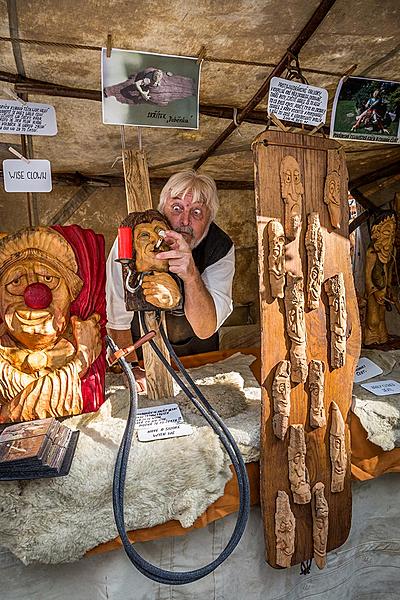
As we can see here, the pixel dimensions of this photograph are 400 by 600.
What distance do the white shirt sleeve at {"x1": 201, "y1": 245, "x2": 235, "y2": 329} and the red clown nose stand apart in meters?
0.53

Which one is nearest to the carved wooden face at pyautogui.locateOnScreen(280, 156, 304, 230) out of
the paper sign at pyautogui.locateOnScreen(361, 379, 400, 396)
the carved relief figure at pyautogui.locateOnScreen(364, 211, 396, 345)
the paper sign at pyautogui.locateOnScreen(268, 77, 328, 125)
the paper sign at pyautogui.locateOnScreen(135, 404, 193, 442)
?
the paper sign at pyautogui.locateOnScreen(268, 77, 328, 125)

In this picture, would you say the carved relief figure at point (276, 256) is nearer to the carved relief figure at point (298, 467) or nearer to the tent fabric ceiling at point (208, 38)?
the carved relief figure at point (298, 467)

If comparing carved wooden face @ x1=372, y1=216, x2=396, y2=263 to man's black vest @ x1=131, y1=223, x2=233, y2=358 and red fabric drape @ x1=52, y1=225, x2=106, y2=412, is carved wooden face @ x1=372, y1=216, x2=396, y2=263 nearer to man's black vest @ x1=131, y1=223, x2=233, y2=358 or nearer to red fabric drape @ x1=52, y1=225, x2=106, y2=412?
man's black vest @ x1=131, y1=223, x2=233, y2=358

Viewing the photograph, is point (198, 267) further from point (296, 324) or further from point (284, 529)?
point (284, 529)

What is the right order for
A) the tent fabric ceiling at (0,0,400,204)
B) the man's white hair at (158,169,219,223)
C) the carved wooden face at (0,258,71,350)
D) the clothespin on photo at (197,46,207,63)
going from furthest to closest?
the man's white hair at (158,169,219,223)
the carved wooden face at (0,258,71,350)
the clothespin on photo at (197,46,207,63)
the tent fabric ceiling at (0,0,400,204)

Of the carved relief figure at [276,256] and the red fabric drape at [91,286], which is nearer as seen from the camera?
the carved relief figure at [276,256]

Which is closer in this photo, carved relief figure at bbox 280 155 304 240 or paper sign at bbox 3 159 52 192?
carved relief figure at bbox 280 155 304 240

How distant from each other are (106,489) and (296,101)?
3.70ft

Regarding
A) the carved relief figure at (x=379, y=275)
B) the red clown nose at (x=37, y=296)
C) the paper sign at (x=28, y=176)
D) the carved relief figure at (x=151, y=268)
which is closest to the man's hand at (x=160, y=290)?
the carved relief figure at (x=151, y=268)

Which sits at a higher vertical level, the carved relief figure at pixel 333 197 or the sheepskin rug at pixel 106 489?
the carved relief figure at pixel 333 197

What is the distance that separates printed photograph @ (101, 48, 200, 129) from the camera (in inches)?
43.5

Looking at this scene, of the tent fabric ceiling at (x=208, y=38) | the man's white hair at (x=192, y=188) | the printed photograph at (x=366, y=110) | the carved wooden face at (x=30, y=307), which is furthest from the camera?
the man's white hair at (x=192, y=188)

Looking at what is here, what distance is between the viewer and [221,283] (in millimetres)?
1559

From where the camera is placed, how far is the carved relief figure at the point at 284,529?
45.7 inches
